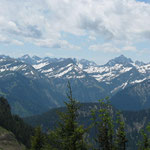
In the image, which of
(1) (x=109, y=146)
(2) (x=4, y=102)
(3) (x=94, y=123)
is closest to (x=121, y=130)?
(1) (x=109, y=146)

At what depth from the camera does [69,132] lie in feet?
84.5

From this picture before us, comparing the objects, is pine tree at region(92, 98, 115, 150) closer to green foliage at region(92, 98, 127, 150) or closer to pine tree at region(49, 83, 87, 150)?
green foliage at region(92, 98, 127, 150)

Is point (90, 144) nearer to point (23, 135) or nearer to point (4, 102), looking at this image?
point (23, 135)

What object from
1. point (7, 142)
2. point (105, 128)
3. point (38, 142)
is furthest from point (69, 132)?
point (7, 142)

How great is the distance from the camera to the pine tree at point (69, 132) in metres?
25.0

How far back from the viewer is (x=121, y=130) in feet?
105

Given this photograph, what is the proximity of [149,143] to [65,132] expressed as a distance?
763 inches

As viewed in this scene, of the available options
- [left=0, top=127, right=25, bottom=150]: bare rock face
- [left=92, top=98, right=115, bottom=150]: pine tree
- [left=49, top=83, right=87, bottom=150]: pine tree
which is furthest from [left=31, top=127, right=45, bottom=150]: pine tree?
[left=49, top=83, right=87, bottom=150]: pine tree

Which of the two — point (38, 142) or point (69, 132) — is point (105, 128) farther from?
point (38, 142)

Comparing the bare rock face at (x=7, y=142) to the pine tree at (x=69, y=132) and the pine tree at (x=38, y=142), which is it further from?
the pine tree at (x=69, y=132)

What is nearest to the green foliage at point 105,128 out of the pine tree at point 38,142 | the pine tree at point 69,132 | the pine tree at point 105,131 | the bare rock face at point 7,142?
the pine tree at point 105,131

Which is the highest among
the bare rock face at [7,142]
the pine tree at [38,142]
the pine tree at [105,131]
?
the pine tree at [105,131]

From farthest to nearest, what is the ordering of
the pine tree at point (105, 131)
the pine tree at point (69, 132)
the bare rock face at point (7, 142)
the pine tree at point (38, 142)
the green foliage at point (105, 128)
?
the bare rock face at point (7, 142)
the pine tree at point (38, 142)
the pine tree at point (105, 131)
the green foliage at point (105, 128)
the pine tree at point (69, 132)

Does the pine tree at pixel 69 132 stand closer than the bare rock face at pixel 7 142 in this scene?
Yes
